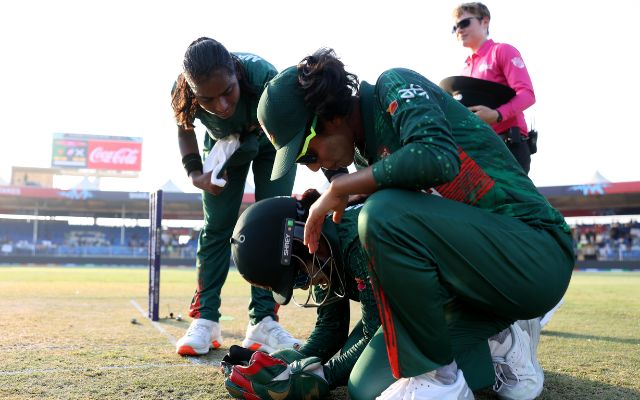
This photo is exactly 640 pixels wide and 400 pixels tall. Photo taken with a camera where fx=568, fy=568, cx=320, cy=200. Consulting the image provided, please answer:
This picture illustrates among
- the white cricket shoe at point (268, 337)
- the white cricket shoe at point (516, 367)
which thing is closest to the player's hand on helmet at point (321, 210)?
the white cricket shoe at point (516, 367)

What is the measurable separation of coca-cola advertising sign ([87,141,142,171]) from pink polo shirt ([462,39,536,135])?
46267 millimetres

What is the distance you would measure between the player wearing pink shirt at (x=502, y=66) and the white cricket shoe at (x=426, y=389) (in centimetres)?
192

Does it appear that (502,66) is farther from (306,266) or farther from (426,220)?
(426,220)

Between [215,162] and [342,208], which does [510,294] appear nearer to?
[342,208]

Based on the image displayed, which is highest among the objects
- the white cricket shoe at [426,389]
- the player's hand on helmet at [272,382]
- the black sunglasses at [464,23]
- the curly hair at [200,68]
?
the black sunglasses at [464,23]

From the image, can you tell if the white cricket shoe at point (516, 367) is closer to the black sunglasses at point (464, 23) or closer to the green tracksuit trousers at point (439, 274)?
the green tracksuit trousers at point (439, 274)

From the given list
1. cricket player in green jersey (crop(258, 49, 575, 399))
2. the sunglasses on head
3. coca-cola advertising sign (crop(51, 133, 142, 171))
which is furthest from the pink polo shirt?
coca-cola advertising sign (crop(51, 133, 142, 171))

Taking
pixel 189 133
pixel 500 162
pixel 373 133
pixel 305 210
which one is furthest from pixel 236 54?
pixel 500 162

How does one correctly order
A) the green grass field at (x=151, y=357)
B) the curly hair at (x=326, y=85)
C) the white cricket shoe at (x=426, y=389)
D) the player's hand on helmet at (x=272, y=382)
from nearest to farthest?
1. the white cricket shoe at (x=426, y=389)
2. the curly hair at (x=326, y=85)
3. the player's hand on helmet at (x=272, y=382)
4. the green grass field at (x=151, y=357)

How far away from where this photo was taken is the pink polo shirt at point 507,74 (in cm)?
315

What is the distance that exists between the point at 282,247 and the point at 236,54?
53.3 inches

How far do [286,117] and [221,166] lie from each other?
1336 millimetres

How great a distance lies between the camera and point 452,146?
161cm

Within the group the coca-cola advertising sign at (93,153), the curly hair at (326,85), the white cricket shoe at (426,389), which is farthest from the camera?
the coca-cola advertising sign at (93,153)
